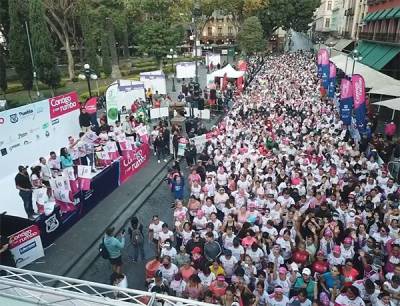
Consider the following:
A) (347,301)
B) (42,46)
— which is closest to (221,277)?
(347,301)

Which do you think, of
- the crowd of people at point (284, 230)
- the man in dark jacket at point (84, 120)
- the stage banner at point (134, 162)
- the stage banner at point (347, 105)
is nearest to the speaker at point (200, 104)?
the stage banner at point (134, 162)

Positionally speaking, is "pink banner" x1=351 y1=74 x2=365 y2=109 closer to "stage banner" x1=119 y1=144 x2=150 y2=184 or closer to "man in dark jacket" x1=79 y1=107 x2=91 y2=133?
"stage banner" x1=119 y1=144 x2=150 y2=184

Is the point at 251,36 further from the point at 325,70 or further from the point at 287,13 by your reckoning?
the point at 325,70

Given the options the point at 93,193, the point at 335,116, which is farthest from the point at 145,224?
the point at 335,116

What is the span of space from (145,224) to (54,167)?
3684 mm

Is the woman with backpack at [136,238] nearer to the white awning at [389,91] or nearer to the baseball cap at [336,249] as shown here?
the baseball cap at [336,249]

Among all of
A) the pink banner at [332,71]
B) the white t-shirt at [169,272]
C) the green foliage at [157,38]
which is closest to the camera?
the white t-shirt at [169,272]

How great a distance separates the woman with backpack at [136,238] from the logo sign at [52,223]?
237cm

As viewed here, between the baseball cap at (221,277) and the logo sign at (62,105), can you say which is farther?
the logo sign at (62,105)

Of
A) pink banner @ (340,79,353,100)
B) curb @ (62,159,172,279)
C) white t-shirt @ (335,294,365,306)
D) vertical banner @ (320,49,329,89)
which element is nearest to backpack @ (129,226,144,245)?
curb @ (62,159,172,279)

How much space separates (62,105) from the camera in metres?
16.4

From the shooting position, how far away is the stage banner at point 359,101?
15625 mm

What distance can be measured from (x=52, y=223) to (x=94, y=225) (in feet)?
4.85

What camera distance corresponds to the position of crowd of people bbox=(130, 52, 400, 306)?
6949 mm
